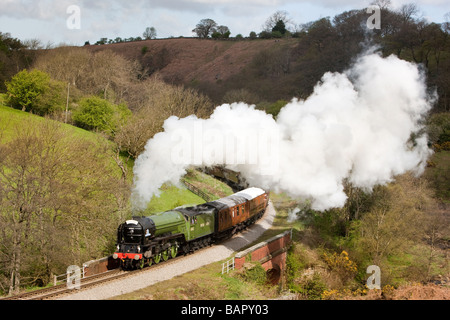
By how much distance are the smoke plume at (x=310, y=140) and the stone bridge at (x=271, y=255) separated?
4295mm

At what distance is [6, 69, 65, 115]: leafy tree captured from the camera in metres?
60.5

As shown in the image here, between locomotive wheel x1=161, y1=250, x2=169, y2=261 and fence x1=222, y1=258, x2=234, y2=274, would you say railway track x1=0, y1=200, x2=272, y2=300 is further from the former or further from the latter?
fence x1=222, y1=258, x2=234, y2=274

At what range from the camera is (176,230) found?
2592 cm

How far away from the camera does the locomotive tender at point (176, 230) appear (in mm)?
23531

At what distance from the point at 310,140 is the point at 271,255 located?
8.87m

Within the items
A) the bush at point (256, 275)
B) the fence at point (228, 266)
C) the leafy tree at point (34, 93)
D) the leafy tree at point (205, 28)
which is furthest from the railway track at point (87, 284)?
the leafy tree at point (205, 28)

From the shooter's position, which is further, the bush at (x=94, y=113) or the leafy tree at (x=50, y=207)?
the bush at (x=94, y=113)

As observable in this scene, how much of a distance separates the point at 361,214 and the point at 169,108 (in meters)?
28.5

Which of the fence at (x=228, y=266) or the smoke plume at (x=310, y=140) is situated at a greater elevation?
the smoke plume at (x=310, y=140)

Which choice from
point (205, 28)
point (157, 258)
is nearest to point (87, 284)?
point (157, 258)

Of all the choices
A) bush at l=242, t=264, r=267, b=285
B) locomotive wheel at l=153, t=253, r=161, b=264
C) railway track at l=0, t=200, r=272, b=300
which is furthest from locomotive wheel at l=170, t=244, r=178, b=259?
bush at l=242, t=264, r=267, b=285

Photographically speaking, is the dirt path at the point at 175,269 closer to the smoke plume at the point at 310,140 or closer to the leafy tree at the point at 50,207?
the smoke plume at the point at 310,140

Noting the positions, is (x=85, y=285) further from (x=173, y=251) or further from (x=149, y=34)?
(x=149, y=34)

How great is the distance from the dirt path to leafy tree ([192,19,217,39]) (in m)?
130
